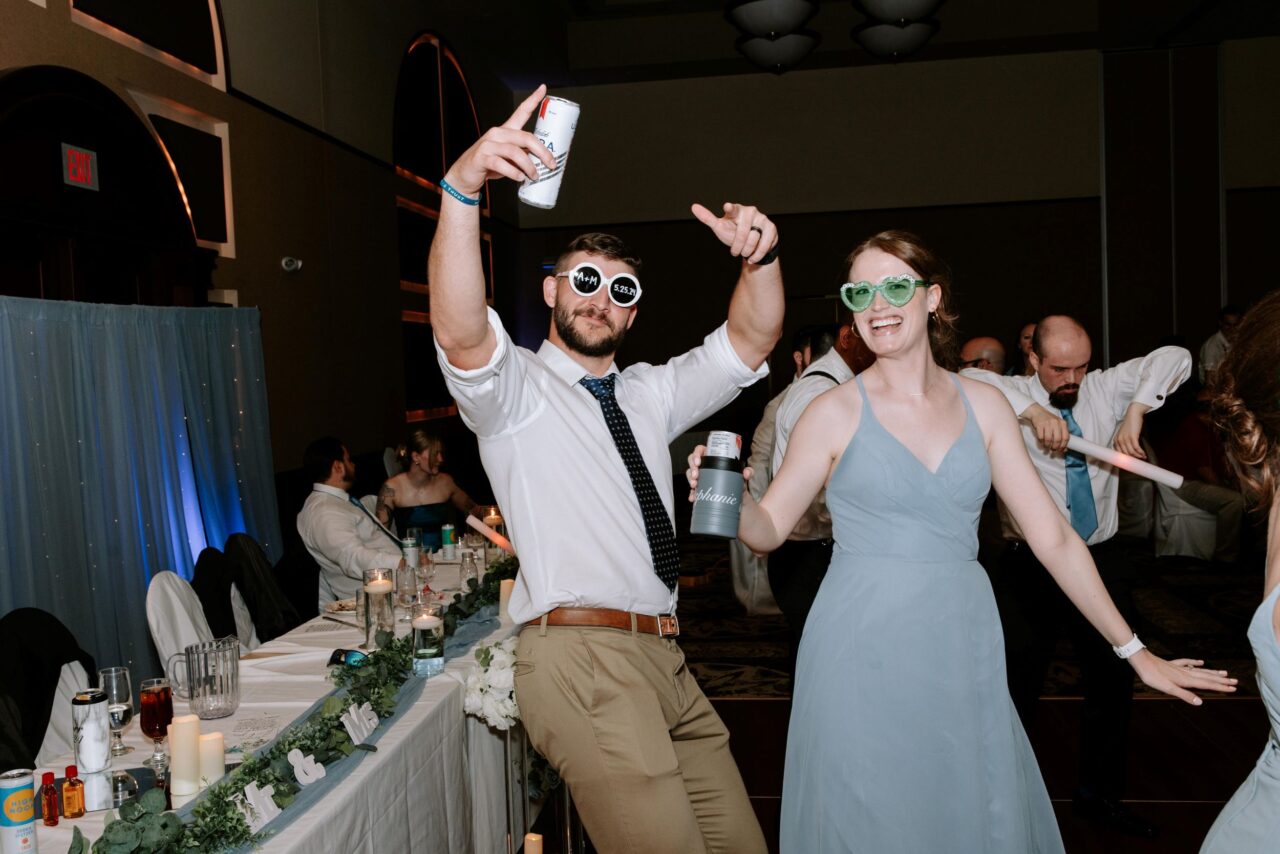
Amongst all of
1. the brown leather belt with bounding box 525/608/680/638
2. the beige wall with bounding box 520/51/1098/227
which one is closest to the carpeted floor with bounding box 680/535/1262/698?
the brown leather belt with bounding box 525/608/680/638

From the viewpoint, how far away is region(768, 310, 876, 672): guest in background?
3633 millimetres

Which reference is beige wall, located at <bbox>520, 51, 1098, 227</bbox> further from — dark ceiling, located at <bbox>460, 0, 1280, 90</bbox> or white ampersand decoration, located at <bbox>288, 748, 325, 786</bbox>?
white ampersand decoration, located at <bbox>288, 748, 325, 786</bbox>

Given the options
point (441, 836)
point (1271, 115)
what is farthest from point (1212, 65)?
point (441, 836)

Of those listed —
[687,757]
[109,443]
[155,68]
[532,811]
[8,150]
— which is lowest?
[532,811]

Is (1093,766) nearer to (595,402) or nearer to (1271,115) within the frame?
(595,402)

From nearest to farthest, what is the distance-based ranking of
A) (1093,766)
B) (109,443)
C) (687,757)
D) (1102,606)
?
(1102,606) < (687,757) < (1093,766) < (109,443)

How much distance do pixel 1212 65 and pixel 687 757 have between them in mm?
10518

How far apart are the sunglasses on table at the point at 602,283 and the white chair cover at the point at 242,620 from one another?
2.52m

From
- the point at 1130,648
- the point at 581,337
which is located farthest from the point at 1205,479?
the point at 581,337

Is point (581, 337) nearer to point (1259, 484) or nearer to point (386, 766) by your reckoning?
point (386, 766)

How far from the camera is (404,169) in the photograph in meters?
8.55

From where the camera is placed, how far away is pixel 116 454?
4273 millimetres

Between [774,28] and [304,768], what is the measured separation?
250 inches

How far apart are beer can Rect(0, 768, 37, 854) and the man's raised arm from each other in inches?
38.4
